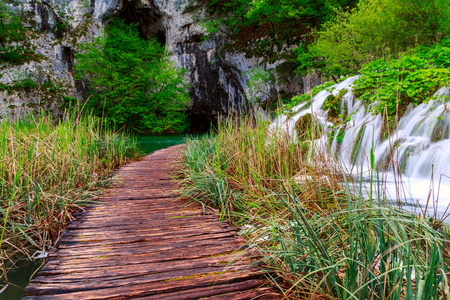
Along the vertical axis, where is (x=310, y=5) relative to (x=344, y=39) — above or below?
above

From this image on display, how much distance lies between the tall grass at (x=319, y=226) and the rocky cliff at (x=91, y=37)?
40.5ft

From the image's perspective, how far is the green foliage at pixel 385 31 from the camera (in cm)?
537

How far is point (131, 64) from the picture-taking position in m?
12.2

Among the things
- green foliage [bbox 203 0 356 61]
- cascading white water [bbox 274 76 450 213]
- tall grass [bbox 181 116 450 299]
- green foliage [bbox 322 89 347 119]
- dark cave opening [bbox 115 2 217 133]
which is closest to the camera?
tall grass [bbox 181 116 450 299]

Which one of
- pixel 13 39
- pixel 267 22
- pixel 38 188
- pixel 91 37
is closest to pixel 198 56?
pixel 267 22

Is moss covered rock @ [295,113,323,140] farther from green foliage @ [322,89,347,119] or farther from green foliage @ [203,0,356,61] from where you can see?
green foliage @ [203,0,356,61]

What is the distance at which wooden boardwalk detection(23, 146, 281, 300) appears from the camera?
1.20m

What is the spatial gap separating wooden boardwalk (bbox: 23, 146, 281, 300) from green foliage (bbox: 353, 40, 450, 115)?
2.94m

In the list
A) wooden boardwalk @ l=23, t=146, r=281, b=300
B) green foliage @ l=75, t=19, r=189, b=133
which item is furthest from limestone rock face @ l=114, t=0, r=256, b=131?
wooden boardwalk @ l=23, t=146, r=281, b=300

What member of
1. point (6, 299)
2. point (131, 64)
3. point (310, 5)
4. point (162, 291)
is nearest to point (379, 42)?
point (310, 5)

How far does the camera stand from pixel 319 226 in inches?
50.0

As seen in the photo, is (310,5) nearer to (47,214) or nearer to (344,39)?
(344,39)

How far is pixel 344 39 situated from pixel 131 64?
380 inches

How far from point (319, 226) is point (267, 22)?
13.5 m
